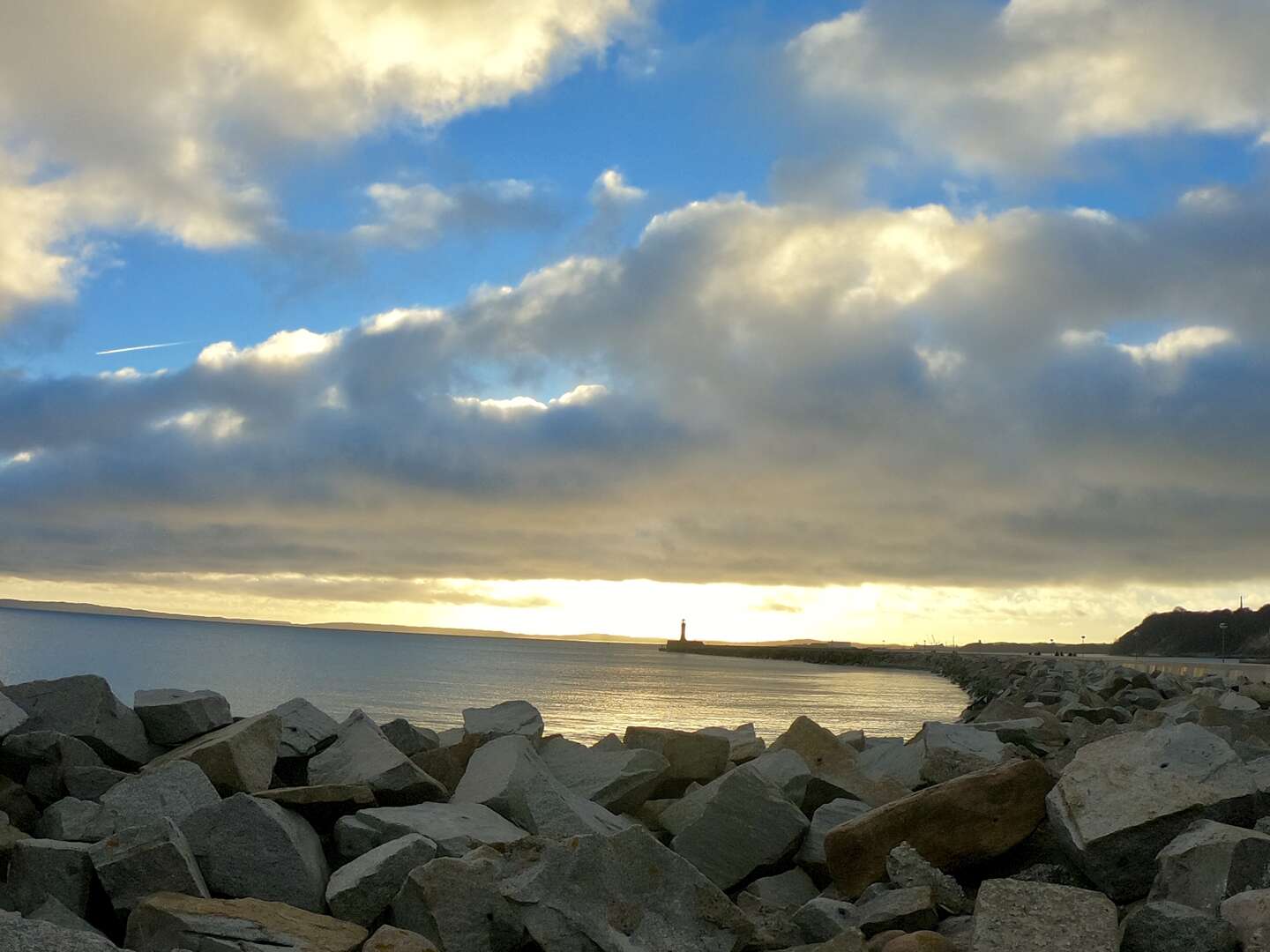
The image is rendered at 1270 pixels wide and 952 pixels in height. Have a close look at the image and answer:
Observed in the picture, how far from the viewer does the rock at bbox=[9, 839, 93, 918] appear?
18.2ft

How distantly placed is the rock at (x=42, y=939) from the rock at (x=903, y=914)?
10.3ft

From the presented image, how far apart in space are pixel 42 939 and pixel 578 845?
2166 mm

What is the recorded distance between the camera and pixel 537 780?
6.93 metres

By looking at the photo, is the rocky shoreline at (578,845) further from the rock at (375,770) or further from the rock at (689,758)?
the rock at (689,758)

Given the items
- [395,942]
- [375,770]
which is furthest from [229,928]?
[375,770]

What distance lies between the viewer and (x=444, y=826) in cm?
634

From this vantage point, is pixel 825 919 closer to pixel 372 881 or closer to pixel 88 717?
pixel 372 881

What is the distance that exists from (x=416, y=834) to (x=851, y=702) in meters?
39.6

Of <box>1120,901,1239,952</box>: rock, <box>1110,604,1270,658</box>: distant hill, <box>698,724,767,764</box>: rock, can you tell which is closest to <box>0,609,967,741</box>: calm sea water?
<box>698,724,767,764</box>: rock

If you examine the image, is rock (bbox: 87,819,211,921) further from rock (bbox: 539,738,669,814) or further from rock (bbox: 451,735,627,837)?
rock (bbox: 539,738,669,814)

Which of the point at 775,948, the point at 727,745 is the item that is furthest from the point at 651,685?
Result: the point at 775,948

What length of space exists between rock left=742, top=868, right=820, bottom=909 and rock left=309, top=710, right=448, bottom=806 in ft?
7.05

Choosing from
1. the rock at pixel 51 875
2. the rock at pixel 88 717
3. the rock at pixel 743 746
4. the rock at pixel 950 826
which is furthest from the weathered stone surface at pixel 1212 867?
the rock at pixel 88 717

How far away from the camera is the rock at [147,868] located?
5.32 meters
